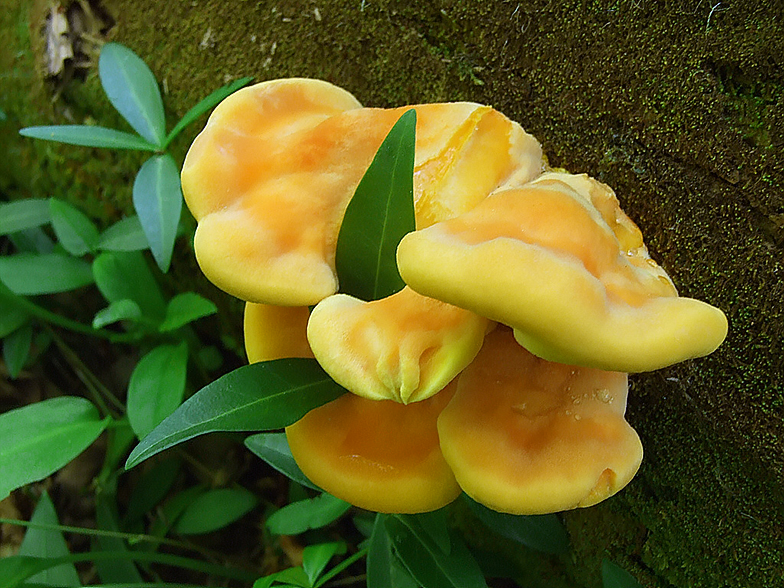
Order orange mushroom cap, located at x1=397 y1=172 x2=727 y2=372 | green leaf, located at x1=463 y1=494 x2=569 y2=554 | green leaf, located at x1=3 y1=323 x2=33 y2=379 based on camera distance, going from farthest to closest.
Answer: green leaf, located at x1=3 y1=323 x2=33 y2=379
green leaf, located at x1=463 y1=494 x2=569 y2=554
orange mushroom cap, located at x1=397 y1=172 x2=727 y2=372

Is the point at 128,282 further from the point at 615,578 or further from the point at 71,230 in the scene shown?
the point at 615,578

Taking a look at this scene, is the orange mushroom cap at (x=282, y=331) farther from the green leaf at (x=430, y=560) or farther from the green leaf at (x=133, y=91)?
the green leaf at (x=133, y=91)

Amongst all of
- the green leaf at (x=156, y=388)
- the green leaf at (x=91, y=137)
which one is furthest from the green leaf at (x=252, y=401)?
the green leaf at (x=91, y=137)

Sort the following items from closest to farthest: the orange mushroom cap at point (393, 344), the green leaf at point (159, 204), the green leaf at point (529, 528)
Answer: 1. the orange mushroom cap at point (393, 344)
2. the green leaf at point (529, 528)
3. the green leaf at point (159, 204)

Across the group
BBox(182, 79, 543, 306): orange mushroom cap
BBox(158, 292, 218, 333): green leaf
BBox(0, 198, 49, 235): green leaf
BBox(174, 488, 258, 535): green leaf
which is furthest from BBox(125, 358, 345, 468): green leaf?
BBox(0, 198, 49, 235): green leaf

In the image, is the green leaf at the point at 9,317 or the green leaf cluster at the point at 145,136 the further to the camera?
the green leaf at the point at 9,317

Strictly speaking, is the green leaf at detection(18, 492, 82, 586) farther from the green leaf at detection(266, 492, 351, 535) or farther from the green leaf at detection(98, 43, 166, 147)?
the green leaf at detection(98, 43, 166, 147)

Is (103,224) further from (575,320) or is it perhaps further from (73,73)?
(575,320)
